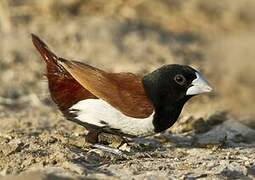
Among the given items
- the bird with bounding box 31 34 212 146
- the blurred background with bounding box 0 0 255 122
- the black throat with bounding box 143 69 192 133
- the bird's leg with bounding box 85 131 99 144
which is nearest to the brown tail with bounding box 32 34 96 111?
the bird with bounding box 31 34 212 146

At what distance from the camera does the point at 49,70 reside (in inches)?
252

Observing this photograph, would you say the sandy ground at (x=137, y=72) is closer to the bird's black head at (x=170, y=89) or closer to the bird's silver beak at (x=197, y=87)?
the bird's black head at (x=170, y=89)

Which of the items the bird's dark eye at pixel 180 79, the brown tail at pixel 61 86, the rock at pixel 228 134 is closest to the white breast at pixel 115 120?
the brown tail at pixel 61 86

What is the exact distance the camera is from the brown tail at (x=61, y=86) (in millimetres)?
6230

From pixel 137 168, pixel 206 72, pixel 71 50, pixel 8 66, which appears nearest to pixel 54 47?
pixel 71 50

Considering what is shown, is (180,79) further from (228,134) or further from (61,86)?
(228,134)

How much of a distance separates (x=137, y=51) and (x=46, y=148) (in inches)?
207

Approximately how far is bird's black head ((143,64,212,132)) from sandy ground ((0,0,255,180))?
13.6 inches

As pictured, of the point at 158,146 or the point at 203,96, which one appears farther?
the point at 203,96

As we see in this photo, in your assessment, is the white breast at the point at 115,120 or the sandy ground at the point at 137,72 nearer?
the sandy ground at the point at 137,72

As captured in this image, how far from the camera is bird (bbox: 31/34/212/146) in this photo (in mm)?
6004

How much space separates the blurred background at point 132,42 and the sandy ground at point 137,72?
2cm

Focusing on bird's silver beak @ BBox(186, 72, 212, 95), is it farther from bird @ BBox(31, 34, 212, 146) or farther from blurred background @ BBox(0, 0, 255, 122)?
blurred background @ BBox(0, 0, 255, 122)

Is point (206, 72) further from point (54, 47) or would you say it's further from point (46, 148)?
point (46, 148)
